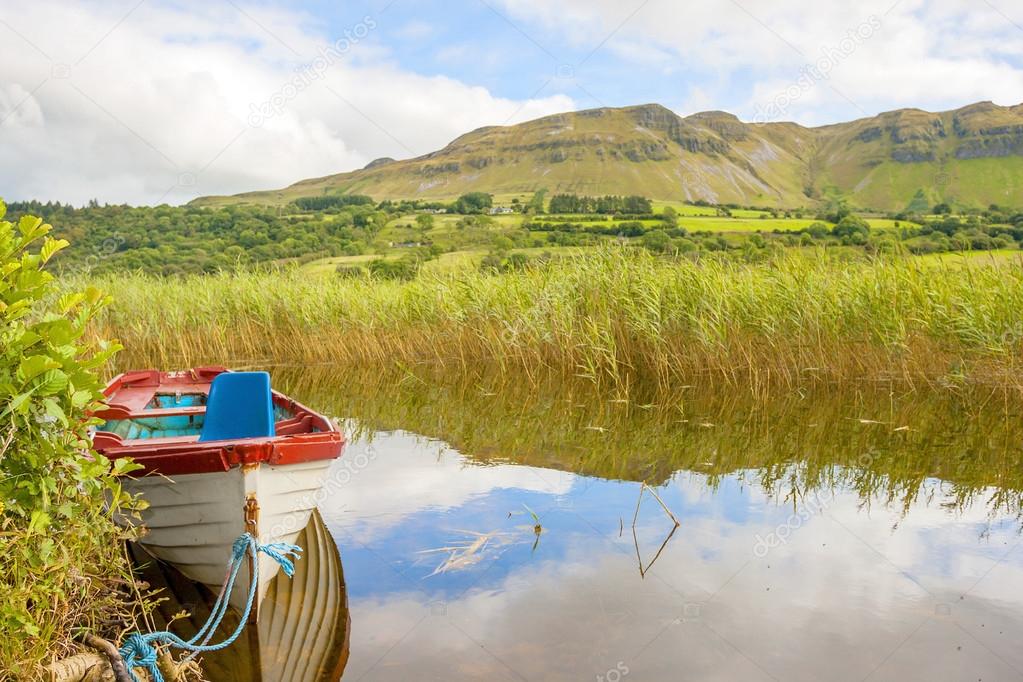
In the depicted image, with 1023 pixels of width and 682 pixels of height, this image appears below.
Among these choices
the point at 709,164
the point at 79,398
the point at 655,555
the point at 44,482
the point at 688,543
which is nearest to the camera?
the point at 44,482

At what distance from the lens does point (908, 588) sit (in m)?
5.75

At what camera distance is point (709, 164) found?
160 metres

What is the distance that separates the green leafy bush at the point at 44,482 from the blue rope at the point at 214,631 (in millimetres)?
271

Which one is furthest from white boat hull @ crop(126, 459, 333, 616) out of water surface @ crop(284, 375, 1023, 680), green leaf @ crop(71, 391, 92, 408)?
green leaf @ crop(71, 391, 92, 408)

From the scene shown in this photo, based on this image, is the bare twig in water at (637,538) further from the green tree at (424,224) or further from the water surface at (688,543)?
the green tree at (424,224)

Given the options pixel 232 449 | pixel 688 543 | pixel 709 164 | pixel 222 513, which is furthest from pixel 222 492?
pixel 709 164

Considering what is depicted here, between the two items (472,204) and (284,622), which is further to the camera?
(472,204)

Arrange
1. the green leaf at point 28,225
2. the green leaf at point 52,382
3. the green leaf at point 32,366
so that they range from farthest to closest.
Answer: the green leaf at point 28,225, the green leaf at point 52,382, the green leaf at point 32,366

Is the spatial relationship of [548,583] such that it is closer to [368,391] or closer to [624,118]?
[368,391]

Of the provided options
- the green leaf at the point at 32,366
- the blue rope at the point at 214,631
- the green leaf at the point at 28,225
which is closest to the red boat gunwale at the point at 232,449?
the blue rope at the point at 214,631

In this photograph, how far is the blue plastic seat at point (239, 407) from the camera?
6.62m

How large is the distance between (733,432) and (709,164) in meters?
158

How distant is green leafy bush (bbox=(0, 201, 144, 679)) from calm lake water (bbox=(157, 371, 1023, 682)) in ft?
4.94

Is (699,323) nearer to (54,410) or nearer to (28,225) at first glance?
(28,225)
